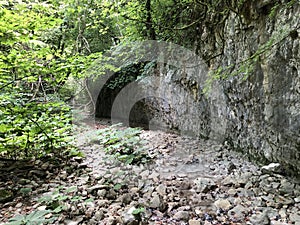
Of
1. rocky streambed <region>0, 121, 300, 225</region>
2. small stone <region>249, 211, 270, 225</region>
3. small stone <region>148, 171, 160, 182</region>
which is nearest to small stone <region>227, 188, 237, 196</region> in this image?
rocky streambed <region>0, 121, 300, 225</region>

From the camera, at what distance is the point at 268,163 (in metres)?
2.31

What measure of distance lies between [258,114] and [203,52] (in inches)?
64.3

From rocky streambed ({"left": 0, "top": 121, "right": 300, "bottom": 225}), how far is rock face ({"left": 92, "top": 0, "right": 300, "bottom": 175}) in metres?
0.27

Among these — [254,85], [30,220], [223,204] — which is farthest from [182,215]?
[254,85]

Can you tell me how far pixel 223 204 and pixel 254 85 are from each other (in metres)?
1.39

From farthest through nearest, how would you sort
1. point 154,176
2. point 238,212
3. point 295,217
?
point 154,176, point 238,212, point 295,217

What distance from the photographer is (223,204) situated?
1870mm

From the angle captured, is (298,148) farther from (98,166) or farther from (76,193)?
(98,166)

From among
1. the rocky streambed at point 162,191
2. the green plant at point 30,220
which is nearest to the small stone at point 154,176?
the rocky streambed at point 162,191

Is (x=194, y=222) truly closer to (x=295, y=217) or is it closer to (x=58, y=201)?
(x=295, y=217)

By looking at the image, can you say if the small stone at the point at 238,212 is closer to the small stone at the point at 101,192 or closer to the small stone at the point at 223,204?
the small stone at the point at 223,204

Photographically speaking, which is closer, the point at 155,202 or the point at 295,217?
the point at 295,217

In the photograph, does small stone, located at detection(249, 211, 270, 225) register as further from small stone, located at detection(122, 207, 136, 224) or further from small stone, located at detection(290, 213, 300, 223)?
small stone, located at detection(122, 207, 136, 224)

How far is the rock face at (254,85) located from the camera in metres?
1.91
